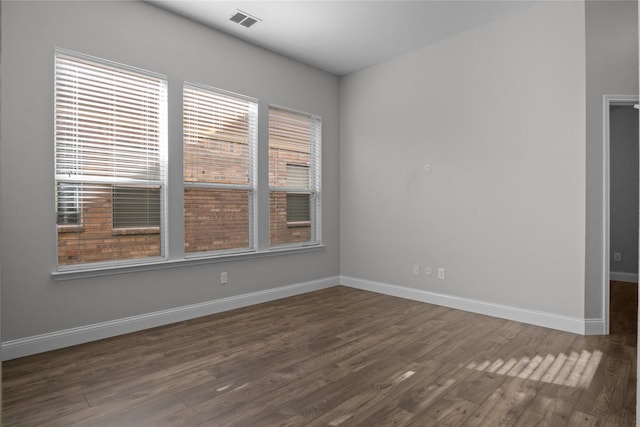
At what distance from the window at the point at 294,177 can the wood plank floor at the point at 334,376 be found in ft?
4.95

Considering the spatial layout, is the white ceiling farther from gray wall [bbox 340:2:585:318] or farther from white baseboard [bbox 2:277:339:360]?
white baseboard [bbox 2:277:339:360]

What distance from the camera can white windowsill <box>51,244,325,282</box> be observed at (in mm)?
3039

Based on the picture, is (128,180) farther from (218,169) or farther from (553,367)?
(553,367)

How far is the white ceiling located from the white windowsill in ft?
8.14

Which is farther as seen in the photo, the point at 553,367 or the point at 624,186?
the point at 624,186

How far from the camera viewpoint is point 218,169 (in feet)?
13.4

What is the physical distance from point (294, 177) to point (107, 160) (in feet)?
7.41

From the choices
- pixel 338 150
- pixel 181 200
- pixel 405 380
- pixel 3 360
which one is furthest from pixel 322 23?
pixel 3 360

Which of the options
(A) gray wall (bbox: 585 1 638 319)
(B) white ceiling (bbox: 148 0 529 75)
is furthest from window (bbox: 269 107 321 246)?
(A) gray wall (bbox: 585 1 638 319)

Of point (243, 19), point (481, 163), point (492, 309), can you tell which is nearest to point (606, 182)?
point (481, 163)

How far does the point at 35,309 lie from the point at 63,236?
0.60m

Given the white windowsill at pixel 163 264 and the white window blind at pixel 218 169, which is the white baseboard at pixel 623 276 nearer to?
the white windowsill at pixel 163 264

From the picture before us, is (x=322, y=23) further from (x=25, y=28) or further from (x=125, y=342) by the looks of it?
(x=125, y=342)

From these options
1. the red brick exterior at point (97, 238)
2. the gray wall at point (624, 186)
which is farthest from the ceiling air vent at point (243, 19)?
the gray wall at point (624, 186)
